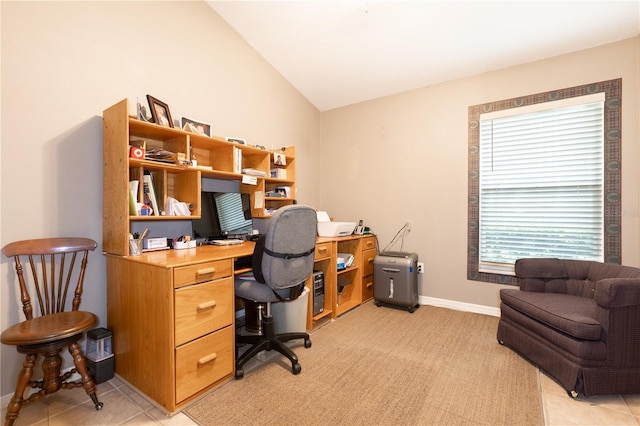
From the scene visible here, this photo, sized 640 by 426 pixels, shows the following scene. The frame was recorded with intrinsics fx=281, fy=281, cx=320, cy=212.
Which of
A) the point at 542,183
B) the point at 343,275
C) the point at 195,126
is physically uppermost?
the point at 195,126

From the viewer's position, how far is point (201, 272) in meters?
1.58

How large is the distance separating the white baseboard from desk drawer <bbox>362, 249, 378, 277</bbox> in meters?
0.67

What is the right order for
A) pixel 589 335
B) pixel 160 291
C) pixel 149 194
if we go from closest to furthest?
1. pixel 160 291
2. pixel 589 335
3. pixel 149 194

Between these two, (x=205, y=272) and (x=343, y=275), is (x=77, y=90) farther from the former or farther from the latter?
(x=343, y=275)

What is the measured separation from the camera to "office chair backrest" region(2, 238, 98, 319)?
1.54 meters

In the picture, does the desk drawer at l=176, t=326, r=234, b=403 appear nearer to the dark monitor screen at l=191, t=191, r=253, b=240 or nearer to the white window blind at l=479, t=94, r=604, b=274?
the dark monitor screen at l=191, t=191, r=253, b=240

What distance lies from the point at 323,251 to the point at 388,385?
3.96 ft

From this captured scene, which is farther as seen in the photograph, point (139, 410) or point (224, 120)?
point (224, 120)

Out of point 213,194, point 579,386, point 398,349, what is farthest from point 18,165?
point 579,386

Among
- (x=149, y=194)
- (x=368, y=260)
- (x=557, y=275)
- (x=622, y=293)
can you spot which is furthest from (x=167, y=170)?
(x=557, y=275)

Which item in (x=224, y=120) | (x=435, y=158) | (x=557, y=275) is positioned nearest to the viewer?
(x=557, y=275)

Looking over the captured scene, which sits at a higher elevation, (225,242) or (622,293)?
(225,242)

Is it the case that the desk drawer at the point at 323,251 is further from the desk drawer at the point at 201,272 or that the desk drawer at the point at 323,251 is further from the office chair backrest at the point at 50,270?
the office chair backrest at the point at 50,270

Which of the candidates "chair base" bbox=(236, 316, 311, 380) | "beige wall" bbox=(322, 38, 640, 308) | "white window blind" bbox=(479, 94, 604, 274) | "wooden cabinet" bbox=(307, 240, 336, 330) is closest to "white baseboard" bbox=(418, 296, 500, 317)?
"beige wall" bbox=(322, 38, 640, 308)
